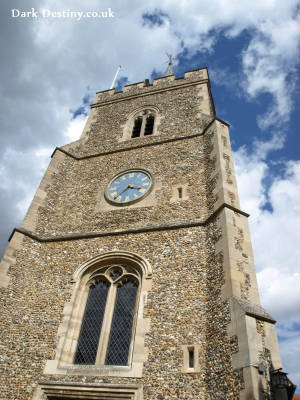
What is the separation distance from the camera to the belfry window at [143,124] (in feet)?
47.5

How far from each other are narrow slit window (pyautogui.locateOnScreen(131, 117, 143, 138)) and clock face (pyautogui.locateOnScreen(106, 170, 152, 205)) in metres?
3.27

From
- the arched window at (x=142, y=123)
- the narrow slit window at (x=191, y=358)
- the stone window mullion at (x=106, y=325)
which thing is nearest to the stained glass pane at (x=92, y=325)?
the stone window mullion at (x=106, y=325)

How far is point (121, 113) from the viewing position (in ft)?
52.2

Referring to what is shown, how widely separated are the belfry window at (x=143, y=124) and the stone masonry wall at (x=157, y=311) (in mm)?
6370

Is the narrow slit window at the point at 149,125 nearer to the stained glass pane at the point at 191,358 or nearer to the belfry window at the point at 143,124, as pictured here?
the belfry window at the point at 143,124

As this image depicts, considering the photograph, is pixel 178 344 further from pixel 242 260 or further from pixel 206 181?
pixel 206 181

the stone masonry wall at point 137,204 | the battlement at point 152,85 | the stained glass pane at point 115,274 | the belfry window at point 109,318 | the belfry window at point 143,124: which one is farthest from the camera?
the battlement at point 152,85

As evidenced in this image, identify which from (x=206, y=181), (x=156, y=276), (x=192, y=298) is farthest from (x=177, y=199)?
(x=192, y=298)

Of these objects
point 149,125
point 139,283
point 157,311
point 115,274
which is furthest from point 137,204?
point 149,125

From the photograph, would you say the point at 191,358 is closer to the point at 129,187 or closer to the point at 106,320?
the point at 106,320

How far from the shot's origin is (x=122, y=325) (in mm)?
7957

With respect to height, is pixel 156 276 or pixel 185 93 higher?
pixel 185 93

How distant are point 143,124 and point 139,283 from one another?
8.32m

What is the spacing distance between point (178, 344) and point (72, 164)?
8552 millimetres
